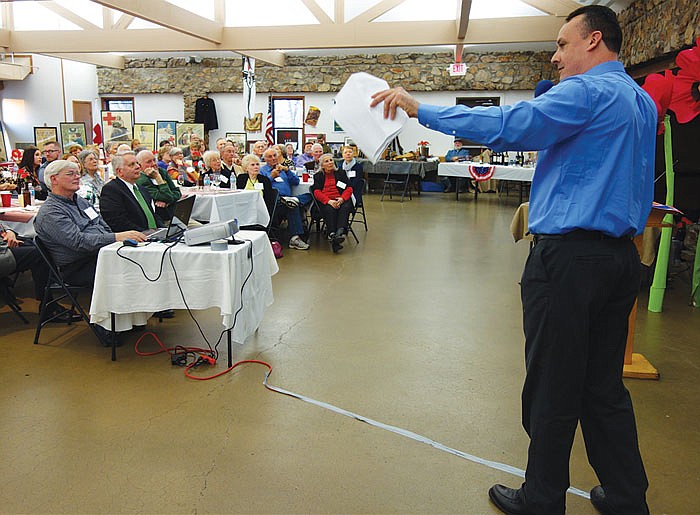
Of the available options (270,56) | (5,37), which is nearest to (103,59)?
(5,37)

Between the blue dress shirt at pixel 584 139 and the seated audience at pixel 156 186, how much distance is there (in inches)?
154

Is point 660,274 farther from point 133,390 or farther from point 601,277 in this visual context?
point 133,390

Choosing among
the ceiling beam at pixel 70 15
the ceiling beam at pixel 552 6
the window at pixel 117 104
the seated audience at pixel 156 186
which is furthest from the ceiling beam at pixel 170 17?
the window at pixel 117 104

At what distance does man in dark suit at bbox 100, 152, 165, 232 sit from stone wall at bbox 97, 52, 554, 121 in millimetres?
11238

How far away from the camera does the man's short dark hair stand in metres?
1.68

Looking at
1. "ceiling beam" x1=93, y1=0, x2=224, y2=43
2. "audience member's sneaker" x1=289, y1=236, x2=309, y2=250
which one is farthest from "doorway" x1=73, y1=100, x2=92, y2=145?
"audience member's sneaker" x1=289, y1=236, x2=309, y2=250

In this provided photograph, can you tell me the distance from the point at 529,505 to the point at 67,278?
9.78 ft

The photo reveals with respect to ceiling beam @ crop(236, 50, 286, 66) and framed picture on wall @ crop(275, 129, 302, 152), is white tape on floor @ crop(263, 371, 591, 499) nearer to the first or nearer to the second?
ceiling beam @ crop(236, 50, 286, 66)

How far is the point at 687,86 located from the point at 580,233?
10.2ft

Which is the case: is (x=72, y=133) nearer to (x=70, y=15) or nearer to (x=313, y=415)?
(x=70, y=15)

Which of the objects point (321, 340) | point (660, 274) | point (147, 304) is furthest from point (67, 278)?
point (660, 274)

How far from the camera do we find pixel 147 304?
3.29 meters

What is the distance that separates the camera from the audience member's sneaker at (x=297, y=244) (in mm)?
6886

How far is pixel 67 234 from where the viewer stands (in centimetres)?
354
